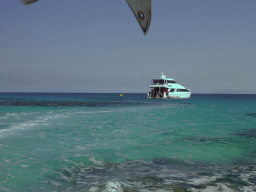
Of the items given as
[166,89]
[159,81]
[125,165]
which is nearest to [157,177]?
[125,165]

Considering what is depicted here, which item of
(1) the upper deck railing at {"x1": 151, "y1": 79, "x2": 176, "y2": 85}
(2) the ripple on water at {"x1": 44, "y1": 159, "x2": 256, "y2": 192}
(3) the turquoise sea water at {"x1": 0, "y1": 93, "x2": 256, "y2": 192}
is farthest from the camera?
(1) the upper deck railing at {"x1": 151, "y1": 79, "x2": 176, "y2": 85}

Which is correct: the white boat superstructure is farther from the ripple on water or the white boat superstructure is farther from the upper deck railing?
the ripple on water

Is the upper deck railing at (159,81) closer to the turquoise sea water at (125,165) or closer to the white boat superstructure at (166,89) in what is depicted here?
the white boat superstructure at (166,89)

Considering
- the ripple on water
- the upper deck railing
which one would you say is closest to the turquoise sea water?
the ripple on water

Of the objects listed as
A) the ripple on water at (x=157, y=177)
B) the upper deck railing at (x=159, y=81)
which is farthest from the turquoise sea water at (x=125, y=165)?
the upper deck railing at (x=159, y=81)

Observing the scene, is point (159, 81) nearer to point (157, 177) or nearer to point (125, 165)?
point (125, 165)

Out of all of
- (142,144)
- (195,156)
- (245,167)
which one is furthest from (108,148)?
(245,167)

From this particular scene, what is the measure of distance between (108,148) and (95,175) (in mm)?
2884

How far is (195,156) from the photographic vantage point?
279 inches

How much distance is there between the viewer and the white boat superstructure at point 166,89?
6284 centimetres

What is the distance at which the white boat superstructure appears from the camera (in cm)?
6284

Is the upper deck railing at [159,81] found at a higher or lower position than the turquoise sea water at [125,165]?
higher

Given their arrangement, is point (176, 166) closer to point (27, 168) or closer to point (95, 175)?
point (95, 175)

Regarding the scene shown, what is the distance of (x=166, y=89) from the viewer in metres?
65.3
